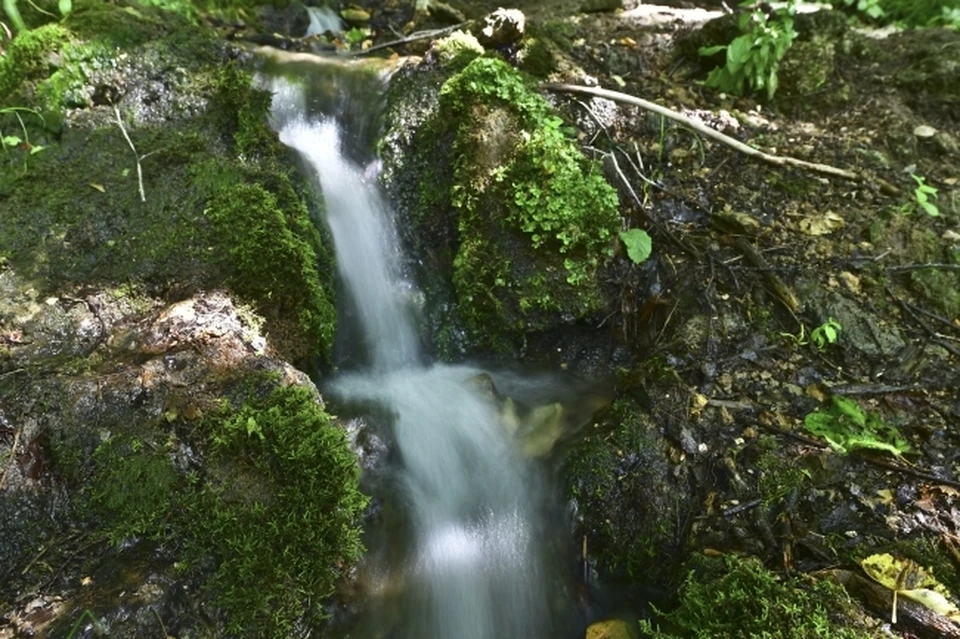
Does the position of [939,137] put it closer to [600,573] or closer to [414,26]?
[600,573]

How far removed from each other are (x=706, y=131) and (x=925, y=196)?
5.29ft

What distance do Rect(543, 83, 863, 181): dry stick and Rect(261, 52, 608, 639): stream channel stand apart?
167cm

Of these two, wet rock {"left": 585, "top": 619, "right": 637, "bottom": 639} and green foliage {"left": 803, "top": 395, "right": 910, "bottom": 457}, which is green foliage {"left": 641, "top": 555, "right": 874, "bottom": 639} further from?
green foliage {"left": 803, "top": 395, "right": 910, "bottom": 457}

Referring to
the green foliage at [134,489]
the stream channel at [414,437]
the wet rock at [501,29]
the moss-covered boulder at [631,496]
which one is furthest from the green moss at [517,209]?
the green foliage at [134,489]

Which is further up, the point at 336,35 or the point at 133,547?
the point at 336,35

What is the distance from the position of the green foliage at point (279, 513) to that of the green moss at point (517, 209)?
1.67 metres

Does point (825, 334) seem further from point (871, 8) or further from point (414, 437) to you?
point (871, 8)

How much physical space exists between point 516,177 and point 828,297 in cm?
220

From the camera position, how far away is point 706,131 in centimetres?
439

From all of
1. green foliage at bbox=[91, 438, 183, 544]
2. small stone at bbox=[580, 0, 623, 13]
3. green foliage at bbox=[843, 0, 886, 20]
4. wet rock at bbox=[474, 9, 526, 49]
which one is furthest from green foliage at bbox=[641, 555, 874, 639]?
green foliage at bbox=[843, 0, 886, 20]

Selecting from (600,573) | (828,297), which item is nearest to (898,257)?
(828,297)

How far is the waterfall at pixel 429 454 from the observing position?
288 centimetres

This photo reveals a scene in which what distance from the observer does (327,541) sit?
7.93 feet

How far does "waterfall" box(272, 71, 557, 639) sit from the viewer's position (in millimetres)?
2883
